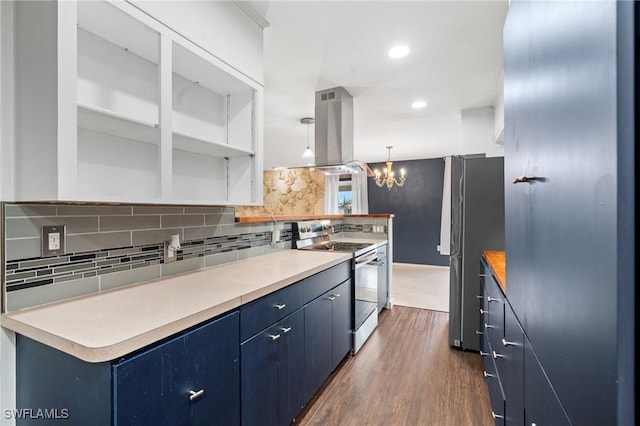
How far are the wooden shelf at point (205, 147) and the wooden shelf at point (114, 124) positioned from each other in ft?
0.39

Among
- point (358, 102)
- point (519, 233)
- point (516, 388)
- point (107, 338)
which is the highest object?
point (358, 102)

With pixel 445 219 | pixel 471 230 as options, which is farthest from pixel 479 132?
pixel 445 219

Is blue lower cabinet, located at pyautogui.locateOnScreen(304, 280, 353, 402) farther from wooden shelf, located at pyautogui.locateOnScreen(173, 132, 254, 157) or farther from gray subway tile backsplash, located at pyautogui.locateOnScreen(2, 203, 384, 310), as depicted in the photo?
wooden shelf, located at pyautogui.locateOnScreen(173, 132, 254, 157)

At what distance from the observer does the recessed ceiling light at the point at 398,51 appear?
2352 millimetres

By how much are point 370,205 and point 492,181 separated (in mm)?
4745

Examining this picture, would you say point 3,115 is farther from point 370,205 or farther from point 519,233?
point 370,205

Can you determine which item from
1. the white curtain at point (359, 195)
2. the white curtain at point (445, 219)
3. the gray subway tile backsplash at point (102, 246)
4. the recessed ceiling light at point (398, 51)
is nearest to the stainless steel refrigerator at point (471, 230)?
the recessed ceiling light at point (398, 51)

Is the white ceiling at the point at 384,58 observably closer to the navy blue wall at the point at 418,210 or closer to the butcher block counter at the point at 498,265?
the butcher block counter at the point at 498,265

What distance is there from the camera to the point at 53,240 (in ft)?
3.99

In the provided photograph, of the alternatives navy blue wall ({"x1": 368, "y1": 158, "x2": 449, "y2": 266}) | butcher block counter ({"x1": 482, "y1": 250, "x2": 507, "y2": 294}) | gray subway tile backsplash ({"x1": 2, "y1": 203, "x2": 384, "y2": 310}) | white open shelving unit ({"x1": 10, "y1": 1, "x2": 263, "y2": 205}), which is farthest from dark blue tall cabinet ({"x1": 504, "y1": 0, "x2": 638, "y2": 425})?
navy blue wall ({"x1": 368, "y1": 158, "x2": 449, "y2": 266})

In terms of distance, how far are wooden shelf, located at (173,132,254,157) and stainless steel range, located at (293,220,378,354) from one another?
45.0 inches

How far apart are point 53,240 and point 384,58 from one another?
8.26ft

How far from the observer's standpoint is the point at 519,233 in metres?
1.03

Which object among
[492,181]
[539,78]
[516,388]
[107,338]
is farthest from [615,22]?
[492,181]
